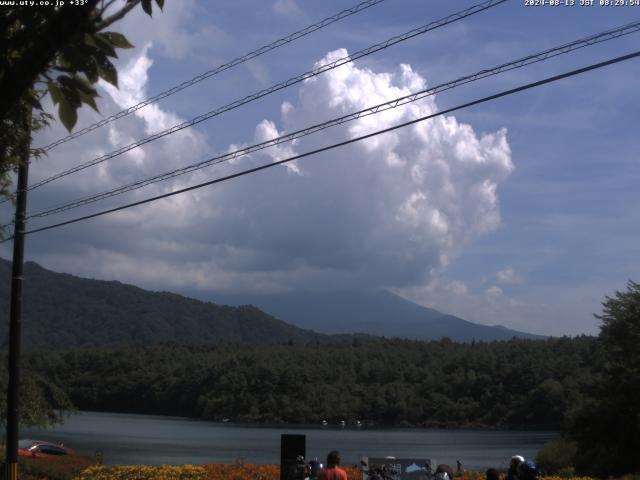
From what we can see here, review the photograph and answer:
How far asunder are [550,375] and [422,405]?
13.7 m

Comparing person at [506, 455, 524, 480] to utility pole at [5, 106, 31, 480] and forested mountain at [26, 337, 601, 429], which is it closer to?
utility pole at [5, 106, 31, 480]

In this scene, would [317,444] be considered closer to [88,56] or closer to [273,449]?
[273,449]

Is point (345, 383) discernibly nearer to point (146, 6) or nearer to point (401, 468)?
point (401, 468)

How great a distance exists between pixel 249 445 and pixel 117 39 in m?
45.8

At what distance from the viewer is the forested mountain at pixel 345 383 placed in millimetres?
72938

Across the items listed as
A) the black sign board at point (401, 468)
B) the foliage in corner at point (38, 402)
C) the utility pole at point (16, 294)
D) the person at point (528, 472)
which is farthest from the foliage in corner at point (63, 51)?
the foliage in corner at point (38, 402)

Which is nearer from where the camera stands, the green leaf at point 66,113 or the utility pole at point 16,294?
the green leaf at point 66,113

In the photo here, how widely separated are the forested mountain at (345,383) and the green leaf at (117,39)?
6262 cm

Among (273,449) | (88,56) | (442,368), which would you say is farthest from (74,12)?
(442,368)

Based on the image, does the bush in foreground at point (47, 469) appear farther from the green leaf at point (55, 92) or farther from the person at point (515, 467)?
the green leaf at point (55, 92)

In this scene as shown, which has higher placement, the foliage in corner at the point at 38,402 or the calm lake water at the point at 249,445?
the foliage in corner at the point at 38,402

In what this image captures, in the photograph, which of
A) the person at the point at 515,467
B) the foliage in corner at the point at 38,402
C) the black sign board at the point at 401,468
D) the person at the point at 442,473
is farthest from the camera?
the foliage in corner at the point at 38,402

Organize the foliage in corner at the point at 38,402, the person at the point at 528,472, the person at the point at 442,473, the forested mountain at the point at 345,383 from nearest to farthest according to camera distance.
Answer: the person at the point at 528,472, the person at the point at 442,473, the foliage in corner at the point at 38,402, the forested mountain at the point at 345,383

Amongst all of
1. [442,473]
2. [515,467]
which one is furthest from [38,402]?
[515,467]
